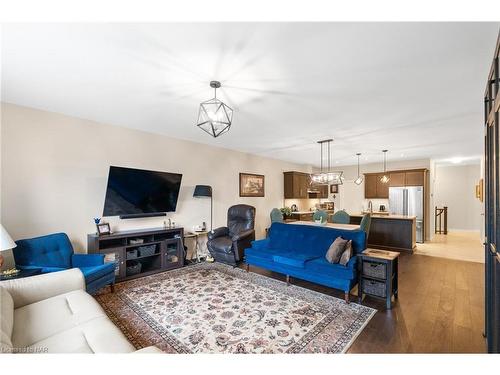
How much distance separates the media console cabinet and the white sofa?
1287mm

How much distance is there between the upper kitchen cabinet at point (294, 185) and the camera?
24.6ft

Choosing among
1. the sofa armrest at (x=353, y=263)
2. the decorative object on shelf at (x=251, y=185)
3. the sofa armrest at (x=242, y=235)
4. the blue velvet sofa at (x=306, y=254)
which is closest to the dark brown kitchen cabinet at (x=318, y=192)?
the decorative object on shelf at (x=251, y=185)

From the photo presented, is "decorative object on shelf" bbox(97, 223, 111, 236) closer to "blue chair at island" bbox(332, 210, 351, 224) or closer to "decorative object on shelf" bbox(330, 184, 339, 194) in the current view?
"blue chair at island" bbox(332, 210, 351, 224)

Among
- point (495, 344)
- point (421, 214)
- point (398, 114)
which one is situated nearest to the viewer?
point (495, 344)

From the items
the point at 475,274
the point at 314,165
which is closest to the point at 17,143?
the point at 475,274

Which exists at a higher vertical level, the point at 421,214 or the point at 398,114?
the point at 398,114

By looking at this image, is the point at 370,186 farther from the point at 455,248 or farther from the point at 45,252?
the point at 45,252

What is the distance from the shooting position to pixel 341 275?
301cm

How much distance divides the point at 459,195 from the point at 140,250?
11.1m

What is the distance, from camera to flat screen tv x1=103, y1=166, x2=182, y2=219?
368 cm

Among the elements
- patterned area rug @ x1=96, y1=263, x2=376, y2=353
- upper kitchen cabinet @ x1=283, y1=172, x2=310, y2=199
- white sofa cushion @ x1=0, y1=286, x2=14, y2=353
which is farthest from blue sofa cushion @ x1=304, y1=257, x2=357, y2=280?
upper kitchen cabinet @ x1=283, y1=172, x2=310, y2=199

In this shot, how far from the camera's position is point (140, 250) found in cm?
392
